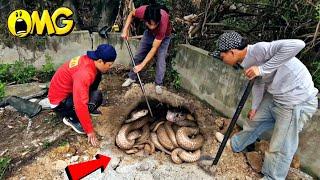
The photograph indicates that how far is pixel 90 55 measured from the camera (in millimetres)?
3998

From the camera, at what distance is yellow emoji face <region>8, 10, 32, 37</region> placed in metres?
6.25

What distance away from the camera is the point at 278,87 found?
3.37 m

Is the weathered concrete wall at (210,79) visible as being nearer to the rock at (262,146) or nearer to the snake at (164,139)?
the rock at (262,146)

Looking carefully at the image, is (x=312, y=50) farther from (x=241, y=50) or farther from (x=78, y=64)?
(x=78, y=64)

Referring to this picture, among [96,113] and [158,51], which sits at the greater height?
[158,51]

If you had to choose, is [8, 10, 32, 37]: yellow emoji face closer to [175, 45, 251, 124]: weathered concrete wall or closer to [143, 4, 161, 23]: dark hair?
[143, 4, 161, 23]: dark hair

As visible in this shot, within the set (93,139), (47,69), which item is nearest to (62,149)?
(93,139)

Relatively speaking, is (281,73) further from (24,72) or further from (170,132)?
(24,72)

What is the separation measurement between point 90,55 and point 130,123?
1.28 metres

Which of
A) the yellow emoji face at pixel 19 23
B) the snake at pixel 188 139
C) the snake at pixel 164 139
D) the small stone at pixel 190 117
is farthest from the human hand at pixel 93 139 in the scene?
the yellow emoji face at pixel 19 23

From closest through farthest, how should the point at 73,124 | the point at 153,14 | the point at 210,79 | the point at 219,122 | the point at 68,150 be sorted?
1. the point at 68,150
2. the point at 153,14
3. the point at 73,124
4. the point at 219,122
5. the point at 210,79

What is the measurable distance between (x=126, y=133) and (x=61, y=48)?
9.53 feet

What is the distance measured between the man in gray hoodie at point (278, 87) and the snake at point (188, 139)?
96cm

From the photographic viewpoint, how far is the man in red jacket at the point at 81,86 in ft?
12.6
